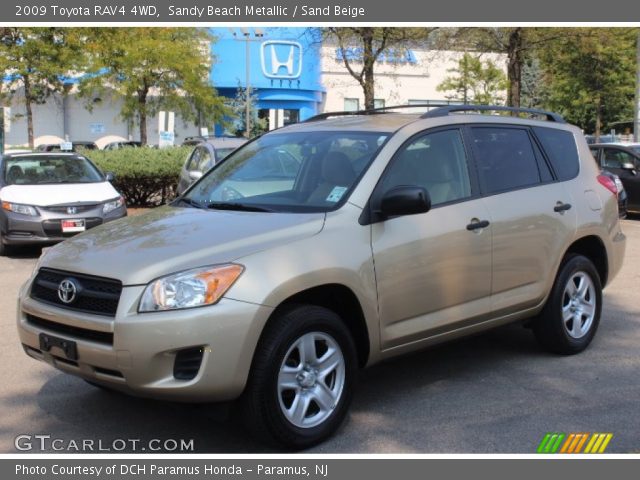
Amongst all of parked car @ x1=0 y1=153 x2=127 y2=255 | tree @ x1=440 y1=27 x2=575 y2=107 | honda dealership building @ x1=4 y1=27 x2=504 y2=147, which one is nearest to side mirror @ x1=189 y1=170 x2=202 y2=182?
parked car @ x1=0 y1=153 x2=127 y2=255

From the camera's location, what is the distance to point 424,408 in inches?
187

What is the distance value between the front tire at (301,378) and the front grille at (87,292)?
2.57 feet

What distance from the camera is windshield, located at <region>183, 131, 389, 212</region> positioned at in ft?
15.3

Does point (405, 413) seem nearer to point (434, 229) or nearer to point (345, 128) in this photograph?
point (434, 229)

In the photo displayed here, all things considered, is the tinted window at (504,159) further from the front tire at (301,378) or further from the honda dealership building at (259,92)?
the honda dealership building at (259,92)

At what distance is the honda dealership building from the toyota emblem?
37.1 meters

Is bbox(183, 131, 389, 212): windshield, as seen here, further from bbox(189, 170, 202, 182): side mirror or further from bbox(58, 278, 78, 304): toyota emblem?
bbox(189, 170, 202, 182): side mirror

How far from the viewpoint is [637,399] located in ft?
16.1

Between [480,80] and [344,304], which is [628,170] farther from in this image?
[480,80]

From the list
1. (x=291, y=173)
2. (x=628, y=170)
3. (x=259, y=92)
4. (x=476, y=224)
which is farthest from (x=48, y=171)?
(x=259, y=92)

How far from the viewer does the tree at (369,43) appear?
706 inches

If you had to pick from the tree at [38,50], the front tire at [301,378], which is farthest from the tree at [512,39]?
the front tire at [301,378]

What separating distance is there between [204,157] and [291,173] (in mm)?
8264

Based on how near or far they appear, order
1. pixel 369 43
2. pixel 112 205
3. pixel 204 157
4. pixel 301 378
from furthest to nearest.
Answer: pixel 369 43 < pixel 204 157 < pixel 112 205 < pixel 301 378
